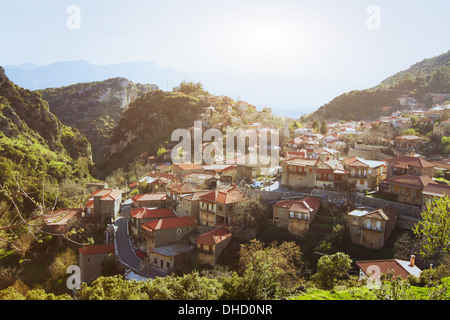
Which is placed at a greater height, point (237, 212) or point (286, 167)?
point (286, 167)

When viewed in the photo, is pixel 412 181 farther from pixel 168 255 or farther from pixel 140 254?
pixel 140 254

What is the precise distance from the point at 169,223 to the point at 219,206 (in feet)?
14.5

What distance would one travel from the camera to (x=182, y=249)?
26.1 metres

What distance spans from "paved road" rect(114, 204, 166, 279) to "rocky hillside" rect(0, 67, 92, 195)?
1553 centimetres

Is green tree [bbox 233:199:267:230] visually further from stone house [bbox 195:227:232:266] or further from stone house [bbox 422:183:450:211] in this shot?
stone house [bbox 422:183:450:211]

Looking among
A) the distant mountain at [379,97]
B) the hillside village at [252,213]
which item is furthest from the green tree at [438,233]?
the distant mountain at [379,97]

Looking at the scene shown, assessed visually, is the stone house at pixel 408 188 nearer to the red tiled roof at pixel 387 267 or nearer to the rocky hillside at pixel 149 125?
the red tiled roof at pixel 387 267

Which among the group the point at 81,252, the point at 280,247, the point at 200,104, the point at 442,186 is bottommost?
the point at 81,252

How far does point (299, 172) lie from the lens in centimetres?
2962

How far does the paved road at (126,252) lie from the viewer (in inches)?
974

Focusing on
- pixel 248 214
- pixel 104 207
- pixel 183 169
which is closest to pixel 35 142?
pixel 104 207
